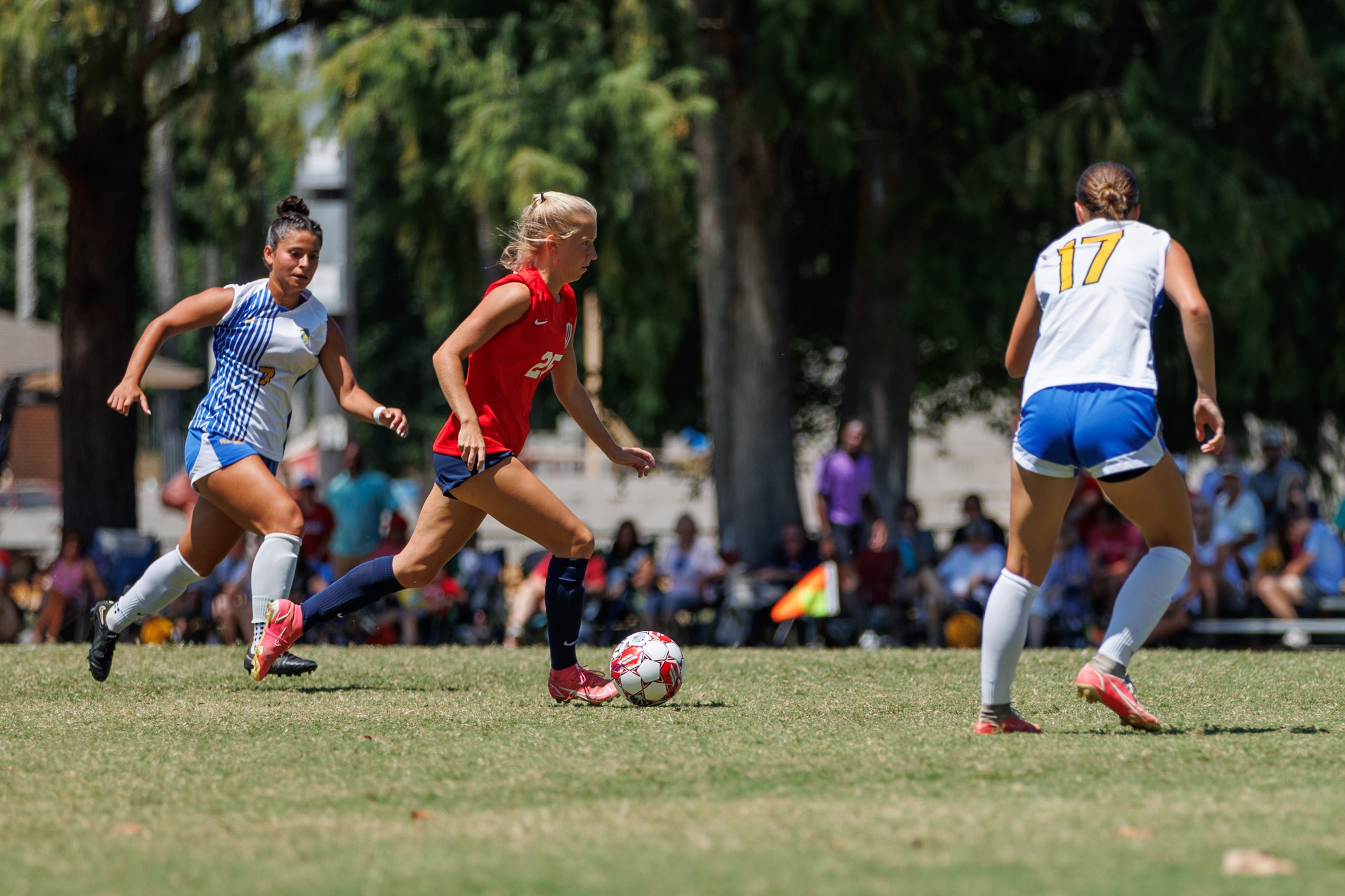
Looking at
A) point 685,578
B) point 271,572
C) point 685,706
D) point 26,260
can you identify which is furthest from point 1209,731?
point 26,260

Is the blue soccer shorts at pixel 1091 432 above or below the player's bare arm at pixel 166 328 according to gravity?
below

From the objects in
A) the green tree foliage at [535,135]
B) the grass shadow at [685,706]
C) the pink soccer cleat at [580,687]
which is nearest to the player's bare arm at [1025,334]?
the grass shadow at [685,706]

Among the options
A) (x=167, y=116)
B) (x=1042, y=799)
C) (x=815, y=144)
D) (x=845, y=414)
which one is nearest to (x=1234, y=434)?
(x=845, y=414)

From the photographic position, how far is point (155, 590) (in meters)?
7.45

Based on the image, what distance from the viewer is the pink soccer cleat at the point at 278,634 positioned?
22.2 ft

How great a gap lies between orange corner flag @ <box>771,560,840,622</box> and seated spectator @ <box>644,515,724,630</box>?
93 cm

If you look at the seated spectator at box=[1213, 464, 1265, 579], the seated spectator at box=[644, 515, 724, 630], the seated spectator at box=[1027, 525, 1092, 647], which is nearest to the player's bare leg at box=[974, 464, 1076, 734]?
the seated spectator at box=[1027, 525, 1092, 647]

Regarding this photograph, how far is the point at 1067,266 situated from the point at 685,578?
9942 mm

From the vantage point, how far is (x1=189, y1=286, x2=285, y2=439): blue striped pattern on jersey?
23.6 feet

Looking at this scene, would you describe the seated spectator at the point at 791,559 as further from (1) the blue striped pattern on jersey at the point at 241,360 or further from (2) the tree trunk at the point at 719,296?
(1) the blue striped pattern on jersey at the point at 241,360

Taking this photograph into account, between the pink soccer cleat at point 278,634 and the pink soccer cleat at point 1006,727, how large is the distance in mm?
2781

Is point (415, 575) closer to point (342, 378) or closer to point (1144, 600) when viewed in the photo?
point (342, 378)

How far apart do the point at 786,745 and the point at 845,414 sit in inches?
464

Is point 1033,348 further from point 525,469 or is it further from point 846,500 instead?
point 846,500
